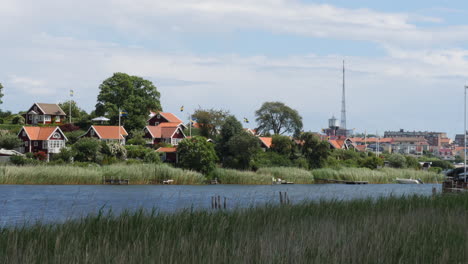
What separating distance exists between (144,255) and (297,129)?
112458 millimetres

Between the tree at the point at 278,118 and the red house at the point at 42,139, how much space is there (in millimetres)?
46084

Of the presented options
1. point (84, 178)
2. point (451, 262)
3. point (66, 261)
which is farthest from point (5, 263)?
point (84, 178)

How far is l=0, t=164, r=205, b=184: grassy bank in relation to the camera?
57.1 metres

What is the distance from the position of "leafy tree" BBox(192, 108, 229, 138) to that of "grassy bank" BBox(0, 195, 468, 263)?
8773cm

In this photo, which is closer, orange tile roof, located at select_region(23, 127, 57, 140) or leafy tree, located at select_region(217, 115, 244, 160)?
leafy tree, located at select_region(217, 115, 244, 160)

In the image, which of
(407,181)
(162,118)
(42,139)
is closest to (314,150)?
(407,181)

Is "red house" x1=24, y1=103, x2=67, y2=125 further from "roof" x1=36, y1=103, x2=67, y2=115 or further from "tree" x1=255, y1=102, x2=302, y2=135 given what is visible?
"tree" x1=255, y1=102, x2=302, y2=135

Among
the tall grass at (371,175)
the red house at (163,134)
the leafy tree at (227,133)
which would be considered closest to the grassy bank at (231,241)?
the tall grass at (371,175)

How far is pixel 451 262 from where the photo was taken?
1260cm

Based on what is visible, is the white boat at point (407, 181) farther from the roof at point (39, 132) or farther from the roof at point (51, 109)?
the roof at point (51, 109)

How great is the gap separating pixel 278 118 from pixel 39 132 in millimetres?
50727

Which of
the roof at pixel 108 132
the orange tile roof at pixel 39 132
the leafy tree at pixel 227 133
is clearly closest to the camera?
the leafy tree at pixel 227 133

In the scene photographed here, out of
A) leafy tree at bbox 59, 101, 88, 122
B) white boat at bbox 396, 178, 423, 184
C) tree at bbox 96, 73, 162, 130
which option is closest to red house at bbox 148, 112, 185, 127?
tree at bbox 96, 73, 162, 130

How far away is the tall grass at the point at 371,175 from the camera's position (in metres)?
80.6
